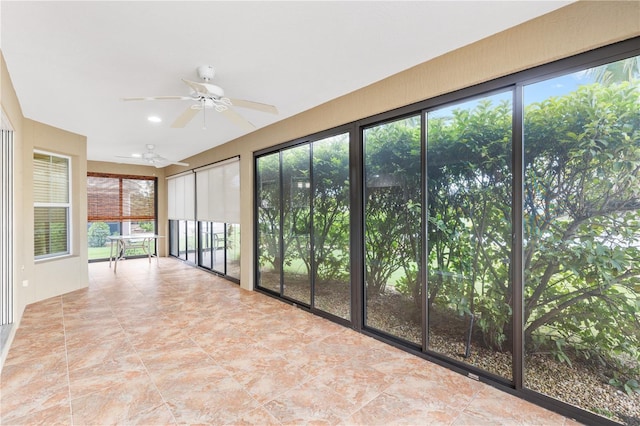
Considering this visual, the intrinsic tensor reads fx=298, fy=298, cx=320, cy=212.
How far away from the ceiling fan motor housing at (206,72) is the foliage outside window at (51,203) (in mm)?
3893

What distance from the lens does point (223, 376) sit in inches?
97.0

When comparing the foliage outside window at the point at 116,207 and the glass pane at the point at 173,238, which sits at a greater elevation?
the foliage outside window at the point at 116,207

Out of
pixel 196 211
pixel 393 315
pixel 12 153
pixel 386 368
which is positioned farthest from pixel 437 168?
pixel 196 211

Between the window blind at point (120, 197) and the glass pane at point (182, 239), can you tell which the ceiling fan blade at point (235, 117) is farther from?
the window blind at point (120, 197)

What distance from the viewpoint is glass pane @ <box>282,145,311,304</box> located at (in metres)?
4.11

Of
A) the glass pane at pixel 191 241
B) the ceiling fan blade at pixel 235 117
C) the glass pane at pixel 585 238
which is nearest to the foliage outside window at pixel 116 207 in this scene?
the glass pane at pixel 191 241

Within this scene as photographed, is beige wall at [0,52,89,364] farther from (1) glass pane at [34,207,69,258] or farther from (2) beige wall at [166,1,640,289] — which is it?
(2) beige wall at [166,1,640,289]

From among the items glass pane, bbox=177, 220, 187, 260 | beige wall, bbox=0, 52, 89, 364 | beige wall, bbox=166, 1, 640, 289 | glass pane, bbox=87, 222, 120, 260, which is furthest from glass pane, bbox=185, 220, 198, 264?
beige wall, bbox=166, 1, 640, 289

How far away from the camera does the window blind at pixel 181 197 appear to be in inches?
281

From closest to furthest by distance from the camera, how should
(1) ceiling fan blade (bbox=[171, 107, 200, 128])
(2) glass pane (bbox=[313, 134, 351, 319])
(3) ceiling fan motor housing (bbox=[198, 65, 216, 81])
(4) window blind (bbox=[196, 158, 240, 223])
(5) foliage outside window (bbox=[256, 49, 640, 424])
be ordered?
1. (5) foliage outside window (bbox=[256, 49, 640, 424])
2. (3) ceiling fan motor housing (bbox=[198, 65, 216, 81])
3. (1) ceiling fan blade (bbox=[171, 107, 200, 128])
4. (2) glass pane (bbox=[313, 134, 351, 319])
5. (4) window blind (bbox=[196, 158, 240, 223])

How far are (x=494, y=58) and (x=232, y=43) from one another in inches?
78.2

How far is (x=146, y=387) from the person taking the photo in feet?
7.54

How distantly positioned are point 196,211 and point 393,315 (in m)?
5.35

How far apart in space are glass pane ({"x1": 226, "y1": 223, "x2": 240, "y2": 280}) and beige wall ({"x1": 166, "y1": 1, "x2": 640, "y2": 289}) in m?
2.52
